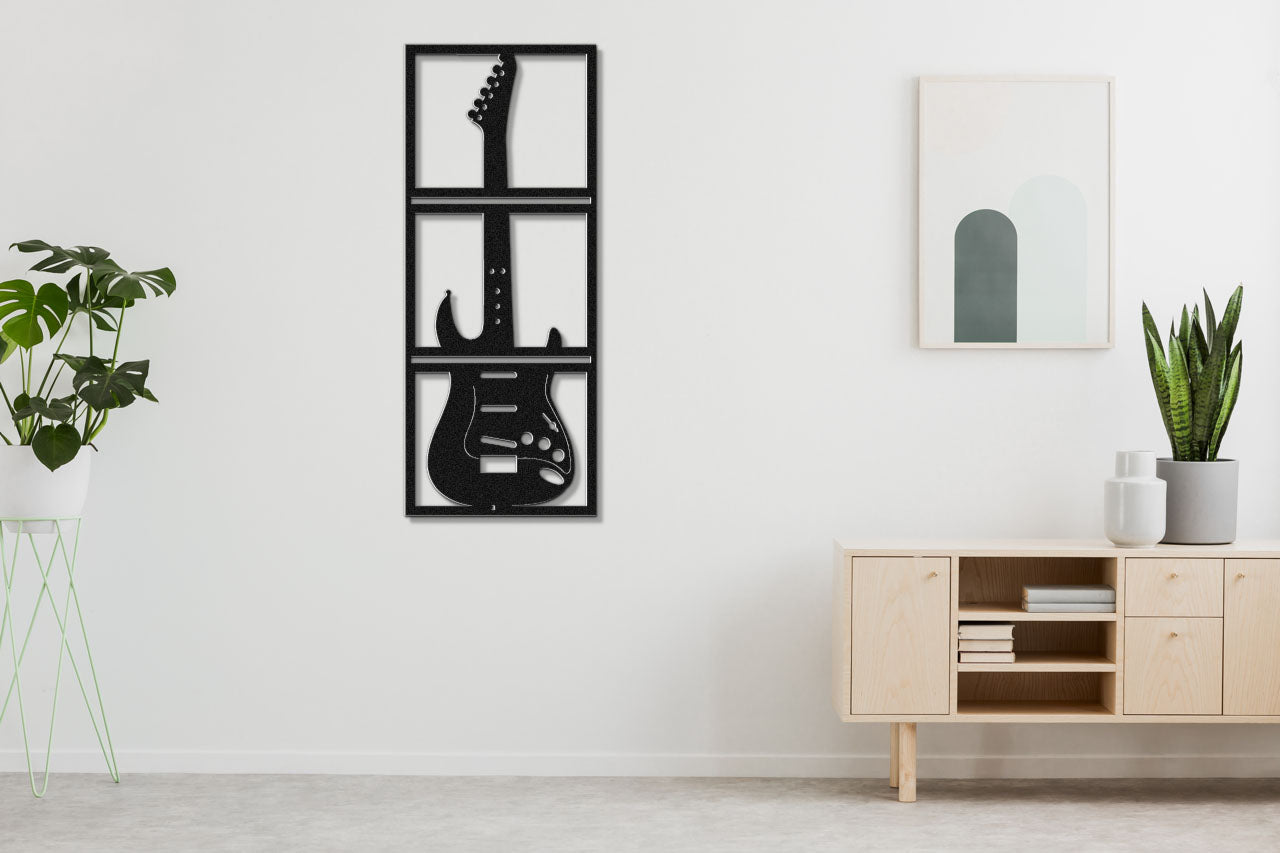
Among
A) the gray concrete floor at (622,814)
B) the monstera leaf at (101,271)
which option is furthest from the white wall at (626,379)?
the monstera leaf at (101,271)

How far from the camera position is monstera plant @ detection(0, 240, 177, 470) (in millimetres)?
2811

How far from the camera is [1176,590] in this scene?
2785 millimetres

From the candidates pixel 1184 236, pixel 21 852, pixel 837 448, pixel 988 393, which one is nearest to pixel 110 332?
pixel 21 852

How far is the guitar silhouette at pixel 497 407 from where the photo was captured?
3.18 metres

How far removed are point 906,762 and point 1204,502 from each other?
109 cm

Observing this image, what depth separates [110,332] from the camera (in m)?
3.18

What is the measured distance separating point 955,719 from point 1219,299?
1537mm

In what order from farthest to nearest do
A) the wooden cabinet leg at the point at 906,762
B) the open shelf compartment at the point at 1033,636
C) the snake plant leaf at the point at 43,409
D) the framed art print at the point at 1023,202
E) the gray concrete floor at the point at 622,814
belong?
the framed art print at the point at 1023,202 → the open shelf compartment at the point at 1033,636 → the wooden cabinet leg at the point at 906,762 → the snake plant leaf at the point at 43,409 → the gray concrete floor at the point at 622,814

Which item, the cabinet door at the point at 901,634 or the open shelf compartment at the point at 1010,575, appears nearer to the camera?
the cabinet door at the point at 901,634

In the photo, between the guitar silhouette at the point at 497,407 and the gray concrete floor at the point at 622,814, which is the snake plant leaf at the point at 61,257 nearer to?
the guitar silhouette at the point at 497,407

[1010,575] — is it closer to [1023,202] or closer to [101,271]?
[1023,202]

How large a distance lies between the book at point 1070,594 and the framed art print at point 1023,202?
756 mm

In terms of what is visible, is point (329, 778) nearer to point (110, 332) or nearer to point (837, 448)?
point (110, 332)

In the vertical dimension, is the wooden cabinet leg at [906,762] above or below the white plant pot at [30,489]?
below
